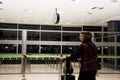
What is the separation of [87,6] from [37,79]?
12.0 ft

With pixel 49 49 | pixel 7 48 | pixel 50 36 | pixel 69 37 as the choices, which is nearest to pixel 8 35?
pixel 7 48

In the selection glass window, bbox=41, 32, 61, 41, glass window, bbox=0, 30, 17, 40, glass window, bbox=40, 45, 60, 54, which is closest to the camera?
glass window, bbox=40, 45, 60, 54

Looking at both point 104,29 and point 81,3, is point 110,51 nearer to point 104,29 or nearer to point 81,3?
point 104,29

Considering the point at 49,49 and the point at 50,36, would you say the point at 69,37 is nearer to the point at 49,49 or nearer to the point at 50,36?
the point at 50,36

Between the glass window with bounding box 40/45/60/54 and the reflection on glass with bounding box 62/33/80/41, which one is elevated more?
the reflection on glass with bounding box 62/33/80/41

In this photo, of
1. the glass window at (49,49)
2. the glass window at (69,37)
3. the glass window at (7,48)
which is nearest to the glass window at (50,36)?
the glass window at (69,37)

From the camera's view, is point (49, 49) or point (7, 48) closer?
point (7, 48)

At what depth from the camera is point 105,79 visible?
824 centimetres

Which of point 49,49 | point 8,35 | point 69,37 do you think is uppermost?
point 8,35

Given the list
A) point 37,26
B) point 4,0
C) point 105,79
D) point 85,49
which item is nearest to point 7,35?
point 37,26

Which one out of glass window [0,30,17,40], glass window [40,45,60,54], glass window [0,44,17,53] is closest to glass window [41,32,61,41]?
glass window [40,45,60,54]

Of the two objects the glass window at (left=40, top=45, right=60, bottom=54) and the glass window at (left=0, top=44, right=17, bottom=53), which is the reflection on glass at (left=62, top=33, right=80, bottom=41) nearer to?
the glass window at (left=40, top=45, right=60, bottom=54)

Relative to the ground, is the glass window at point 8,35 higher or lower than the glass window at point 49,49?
higher

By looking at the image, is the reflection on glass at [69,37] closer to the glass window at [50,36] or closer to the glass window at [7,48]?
the glass window at [50,36]
